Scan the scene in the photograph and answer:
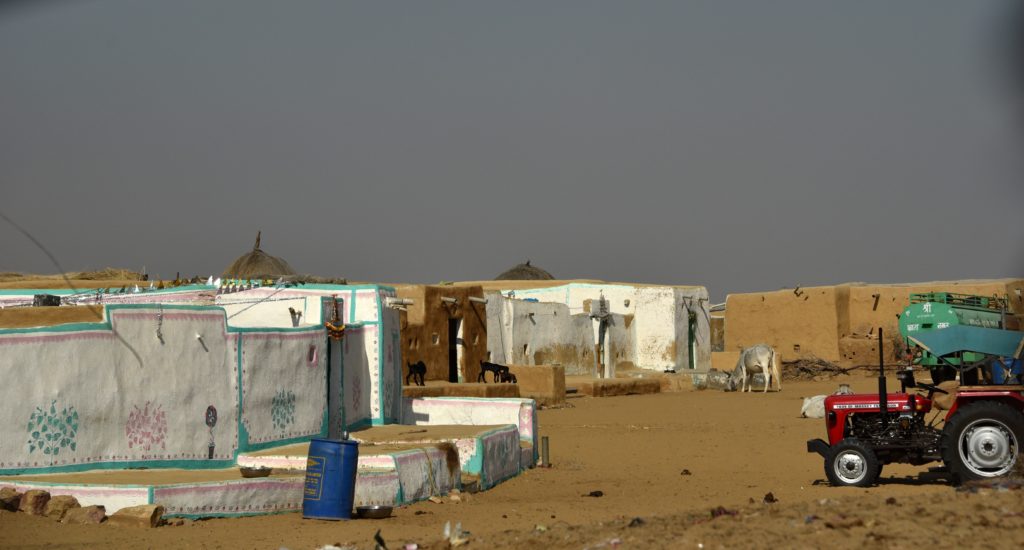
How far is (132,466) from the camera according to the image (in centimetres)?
1228

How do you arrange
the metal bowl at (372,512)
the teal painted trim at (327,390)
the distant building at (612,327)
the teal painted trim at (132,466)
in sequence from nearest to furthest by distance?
the teal painted trim at (132,466), the metal bowl at (372,512), the teal painted trim at (327,390), the distant building at (612,327)

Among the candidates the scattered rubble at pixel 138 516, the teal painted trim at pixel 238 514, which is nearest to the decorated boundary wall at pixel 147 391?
the scattered rubble at pixel 138 516

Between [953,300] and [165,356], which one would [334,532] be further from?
[953,300]

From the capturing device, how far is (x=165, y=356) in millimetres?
12805

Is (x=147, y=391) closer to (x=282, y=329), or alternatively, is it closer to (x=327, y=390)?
(x=282, y=329)

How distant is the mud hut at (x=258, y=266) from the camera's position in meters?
33.6

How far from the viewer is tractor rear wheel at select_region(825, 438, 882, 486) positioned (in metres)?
13.1

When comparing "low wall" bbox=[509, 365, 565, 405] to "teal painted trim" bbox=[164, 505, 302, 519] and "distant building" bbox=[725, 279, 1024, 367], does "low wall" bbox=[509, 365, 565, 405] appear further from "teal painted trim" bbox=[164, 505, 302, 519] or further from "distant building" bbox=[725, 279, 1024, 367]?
"teal painted trim" bbox=[164, 505, 302, 519]

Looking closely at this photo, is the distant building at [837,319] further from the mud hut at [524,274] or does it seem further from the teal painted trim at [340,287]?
the teal painted trim at [340,287]

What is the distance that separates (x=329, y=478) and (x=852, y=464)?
5836 millimetres

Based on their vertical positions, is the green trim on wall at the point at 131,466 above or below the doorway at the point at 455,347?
Result: below

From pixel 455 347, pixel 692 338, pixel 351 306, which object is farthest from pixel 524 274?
pixel 351 306

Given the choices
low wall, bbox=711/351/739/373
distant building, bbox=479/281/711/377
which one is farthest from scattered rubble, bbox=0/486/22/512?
low wall, bbox=711/351/739/373

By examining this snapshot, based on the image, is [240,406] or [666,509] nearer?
[666,509]
